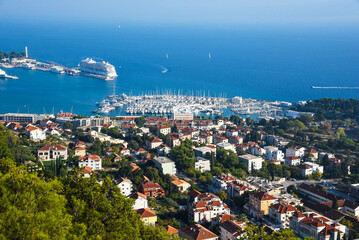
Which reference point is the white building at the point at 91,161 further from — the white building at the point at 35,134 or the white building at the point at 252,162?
the white building at the point at 252,162

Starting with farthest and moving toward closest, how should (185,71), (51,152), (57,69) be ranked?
(185,71), (57,69), (51,152)

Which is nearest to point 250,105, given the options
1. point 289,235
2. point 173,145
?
point 173,145

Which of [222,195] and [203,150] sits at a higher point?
[203,150]

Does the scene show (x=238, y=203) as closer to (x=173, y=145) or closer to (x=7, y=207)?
(x=173, y=145)

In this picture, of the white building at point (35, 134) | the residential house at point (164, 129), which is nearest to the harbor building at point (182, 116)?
the residential house at point (164, 129)

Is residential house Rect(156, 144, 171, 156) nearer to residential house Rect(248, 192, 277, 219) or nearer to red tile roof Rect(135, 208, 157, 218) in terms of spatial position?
residential house Rect(248, 192, 277, 219)

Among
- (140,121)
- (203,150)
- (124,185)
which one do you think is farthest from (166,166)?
(140,121)

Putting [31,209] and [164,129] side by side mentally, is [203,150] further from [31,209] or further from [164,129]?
[31,209]
